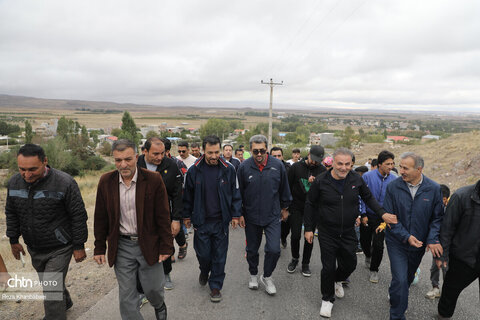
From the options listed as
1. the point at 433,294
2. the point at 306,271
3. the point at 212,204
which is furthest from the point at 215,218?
the point at 433,294

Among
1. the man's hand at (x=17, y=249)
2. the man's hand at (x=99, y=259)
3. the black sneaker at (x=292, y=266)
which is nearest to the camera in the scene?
the man's hand at (x=99, y=259)

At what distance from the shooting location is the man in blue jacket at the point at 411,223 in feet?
9.75

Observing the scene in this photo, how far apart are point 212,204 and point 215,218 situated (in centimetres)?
20

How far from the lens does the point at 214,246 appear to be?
372cm

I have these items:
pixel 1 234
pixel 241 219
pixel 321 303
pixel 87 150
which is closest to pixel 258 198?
pixel 241 219

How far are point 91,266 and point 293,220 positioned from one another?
363 centimetres

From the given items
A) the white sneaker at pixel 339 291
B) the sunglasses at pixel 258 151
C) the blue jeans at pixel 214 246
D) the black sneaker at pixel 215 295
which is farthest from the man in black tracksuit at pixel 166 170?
the white sneaker at pixel 339 291

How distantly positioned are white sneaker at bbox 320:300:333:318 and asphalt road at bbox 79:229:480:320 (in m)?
0.07

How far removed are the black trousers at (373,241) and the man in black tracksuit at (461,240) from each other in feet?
3.78

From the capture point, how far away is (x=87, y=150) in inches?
1329

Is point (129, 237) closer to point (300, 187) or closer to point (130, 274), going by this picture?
point (130, 274)

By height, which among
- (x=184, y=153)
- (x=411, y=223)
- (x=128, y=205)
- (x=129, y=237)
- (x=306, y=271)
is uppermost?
(x=184, y=153)

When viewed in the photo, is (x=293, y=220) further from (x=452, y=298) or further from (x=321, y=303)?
(x=452, y=298)

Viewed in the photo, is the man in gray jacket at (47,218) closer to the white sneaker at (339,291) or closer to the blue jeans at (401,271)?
the white sneaker at (339,291)
